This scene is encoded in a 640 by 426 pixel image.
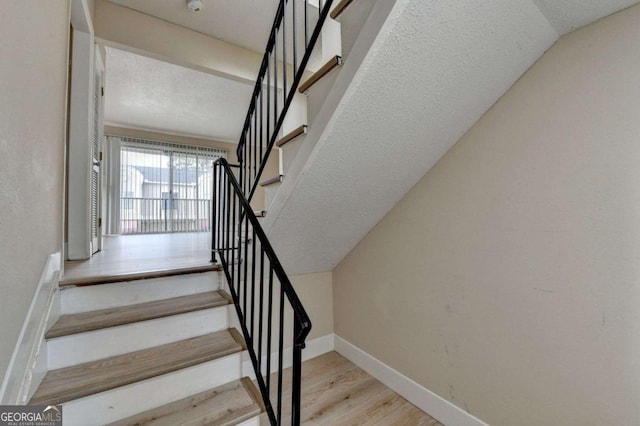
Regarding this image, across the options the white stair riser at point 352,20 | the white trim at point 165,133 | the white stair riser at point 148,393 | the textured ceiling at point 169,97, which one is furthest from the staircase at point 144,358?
the white trim at point 165,133

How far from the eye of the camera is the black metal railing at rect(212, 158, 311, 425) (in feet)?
3.43

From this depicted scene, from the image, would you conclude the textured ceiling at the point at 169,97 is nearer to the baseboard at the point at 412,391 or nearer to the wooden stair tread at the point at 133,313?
the wooden stair tread at the point at 133,313

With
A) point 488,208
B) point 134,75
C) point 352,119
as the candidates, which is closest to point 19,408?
point 352,119

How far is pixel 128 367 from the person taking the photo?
1.33 m

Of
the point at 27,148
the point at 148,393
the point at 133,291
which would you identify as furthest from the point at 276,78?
the point at 148,393

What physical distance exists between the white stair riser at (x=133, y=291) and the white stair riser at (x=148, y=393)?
20.1 inches

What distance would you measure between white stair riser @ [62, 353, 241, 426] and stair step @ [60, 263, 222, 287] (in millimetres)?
598

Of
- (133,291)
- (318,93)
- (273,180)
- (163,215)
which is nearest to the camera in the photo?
(318,93)

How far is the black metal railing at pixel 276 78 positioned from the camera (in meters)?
1.38

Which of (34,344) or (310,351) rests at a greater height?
(34,344)

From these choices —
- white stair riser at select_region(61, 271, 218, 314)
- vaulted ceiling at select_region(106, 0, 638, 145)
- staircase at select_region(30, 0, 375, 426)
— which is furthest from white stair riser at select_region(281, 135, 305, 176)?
white stair riser at select_region(61, 271, 218, 314)

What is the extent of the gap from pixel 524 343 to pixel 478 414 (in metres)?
0.54

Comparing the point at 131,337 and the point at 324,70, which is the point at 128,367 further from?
the point at 324,70

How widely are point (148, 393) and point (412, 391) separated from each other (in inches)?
64.7
